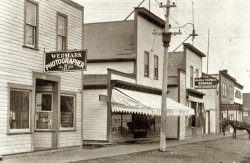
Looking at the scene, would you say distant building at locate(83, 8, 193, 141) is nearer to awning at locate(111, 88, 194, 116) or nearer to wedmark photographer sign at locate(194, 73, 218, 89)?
awning at locate(111, 88, 194, 116)

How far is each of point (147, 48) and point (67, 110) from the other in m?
10.2

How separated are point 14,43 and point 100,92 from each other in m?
8.62

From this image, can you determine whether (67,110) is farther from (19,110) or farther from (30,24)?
(30,24)

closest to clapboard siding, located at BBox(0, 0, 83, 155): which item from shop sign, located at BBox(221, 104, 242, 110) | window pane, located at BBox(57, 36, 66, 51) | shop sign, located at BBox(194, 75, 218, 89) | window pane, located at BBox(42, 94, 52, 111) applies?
window pane, located at BBox(57, 36, 66, 51)

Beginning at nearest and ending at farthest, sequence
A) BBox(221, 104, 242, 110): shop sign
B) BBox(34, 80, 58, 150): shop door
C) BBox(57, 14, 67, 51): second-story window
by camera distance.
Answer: BBox(34, 80, 58, 150): shop door, BBox(57, 14, 67, 51): second-story window, BBox(221, 104, 242, 110): shop sign

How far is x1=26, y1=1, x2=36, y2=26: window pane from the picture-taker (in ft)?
58.3

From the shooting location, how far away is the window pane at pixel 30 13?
17.8 meters

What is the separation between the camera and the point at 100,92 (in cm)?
2483

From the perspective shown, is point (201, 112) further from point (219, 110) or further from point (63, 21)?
point (63, 21)

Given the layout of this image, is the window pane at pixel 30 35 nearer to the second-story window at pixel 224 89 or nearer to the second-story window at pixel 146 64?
the second-story window at pixel 146 64

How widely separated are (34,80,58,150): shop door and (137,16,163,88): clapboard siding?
355 inches

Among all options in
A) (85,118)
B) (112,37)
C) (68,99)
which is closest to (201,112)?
(112,37)

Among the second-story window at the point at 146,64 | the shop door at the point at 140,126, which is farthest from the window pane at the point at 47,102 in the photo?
the second-story window at the point at 146,64

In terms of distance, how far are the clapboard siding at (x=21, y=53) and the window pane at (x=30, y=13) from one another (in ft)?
1.03
